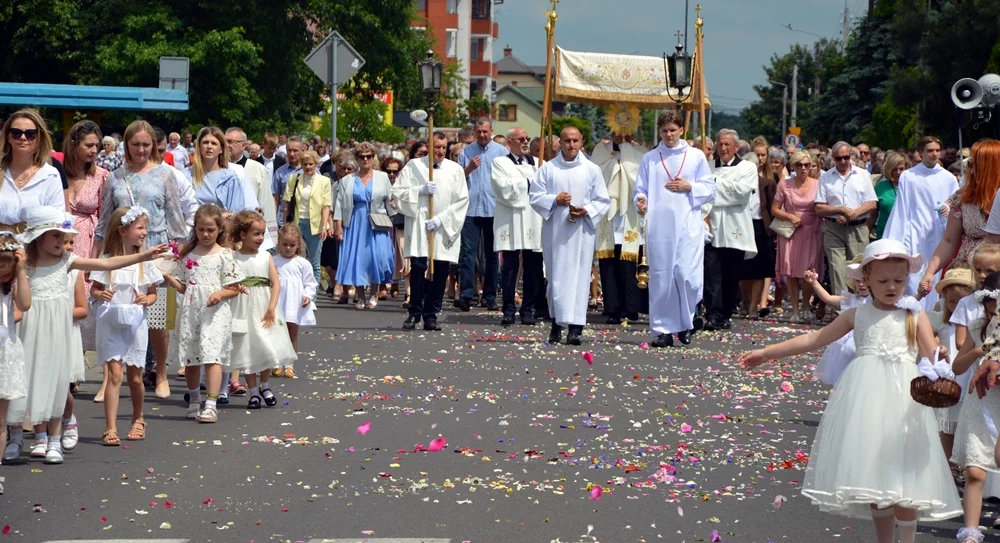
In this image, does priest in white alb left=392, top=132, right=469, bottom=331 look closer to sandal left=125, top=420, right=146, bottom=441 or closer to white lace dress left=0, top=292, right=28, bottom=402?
sandal left=125, top=420, right=146, bottom=441

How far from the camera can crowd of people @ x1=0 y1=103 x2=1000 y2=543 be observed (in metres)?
6.62

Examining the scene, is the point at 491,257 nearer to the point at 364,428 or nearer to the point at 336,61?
the point at 336,61

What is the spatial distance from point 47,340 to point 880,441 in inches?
175

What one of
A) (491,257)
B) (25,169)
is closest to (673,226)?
(491,257)

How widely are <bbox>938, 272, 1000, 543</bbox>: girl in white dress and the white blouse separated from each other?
5.22 meters

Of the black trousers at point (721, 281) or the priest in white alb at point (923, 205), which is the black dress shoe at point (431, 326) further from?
the priest in white alb at point (923, 205)

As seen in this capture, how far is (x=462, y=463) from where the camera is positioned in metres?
8.60

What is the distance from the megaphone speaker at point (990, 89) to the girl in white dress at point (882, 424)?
7919 mm

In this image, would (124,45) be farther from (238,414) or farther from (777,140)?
(777,140)

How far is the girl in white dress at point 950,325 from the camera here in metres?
7.77

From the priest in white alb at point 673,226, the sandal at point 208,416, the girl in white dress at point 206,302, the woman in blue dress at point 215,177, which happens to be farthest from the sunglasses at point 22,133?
Result: the priest in white alb at point 673,226

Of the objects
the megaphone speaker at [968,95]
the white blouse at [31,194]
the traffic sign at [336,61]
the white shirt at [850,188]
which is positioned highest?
the traffic sign at [336,61]

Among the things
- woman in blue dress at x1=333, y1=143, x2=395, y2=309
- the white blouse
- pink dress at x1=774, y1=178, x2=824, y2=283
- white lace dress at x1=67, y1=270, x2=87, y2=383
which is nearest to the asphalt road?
white lace dress at x1=67, y1=270, x2=87, y2=383

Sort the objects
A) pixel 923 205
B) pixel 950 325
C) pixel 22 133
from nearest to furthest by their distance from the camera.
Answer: pixel 950 325 < pixel 22 133 < pixel 923 205
